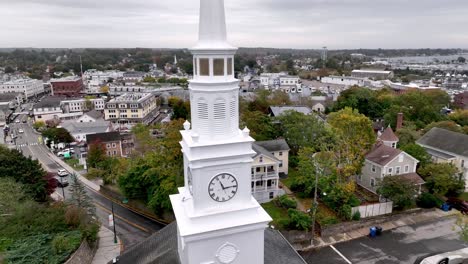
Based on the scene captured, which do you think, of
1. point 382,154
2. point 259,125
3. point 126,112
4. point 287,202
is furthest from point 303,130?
point 126,112

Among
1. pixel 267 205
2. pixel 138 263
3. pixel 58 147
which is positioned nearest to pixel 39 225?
pixel 138 263

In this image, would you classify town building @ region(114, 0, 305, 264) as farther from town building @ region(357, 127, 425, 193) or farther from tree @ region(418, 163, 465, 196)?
tree @ region(418, 163, 465, 196)

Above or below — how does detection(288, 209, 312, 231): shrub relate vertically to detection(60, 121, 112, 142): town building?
below

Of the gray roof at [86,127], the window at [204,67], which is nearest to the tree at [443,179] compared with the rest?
the window at [204,67]

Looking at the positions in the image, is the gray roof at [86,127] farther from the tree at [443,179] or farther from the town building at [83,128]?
the tree at [443,179]

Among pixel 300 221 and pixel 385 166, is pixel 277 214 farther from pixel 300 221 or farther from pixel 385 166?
pixel 385 166

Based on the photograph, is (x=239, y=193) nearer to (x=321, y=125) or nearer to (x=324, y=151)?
(x=324, y=151)

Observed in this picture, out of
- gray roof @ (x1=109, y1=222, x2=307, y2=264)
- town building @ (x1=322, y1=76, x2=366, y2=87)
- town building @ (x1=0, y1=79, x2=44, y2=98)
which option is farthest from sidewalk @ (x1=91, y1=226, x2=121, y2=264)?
town building @ (x1=322, y1=76, x2=366, y2=87)
